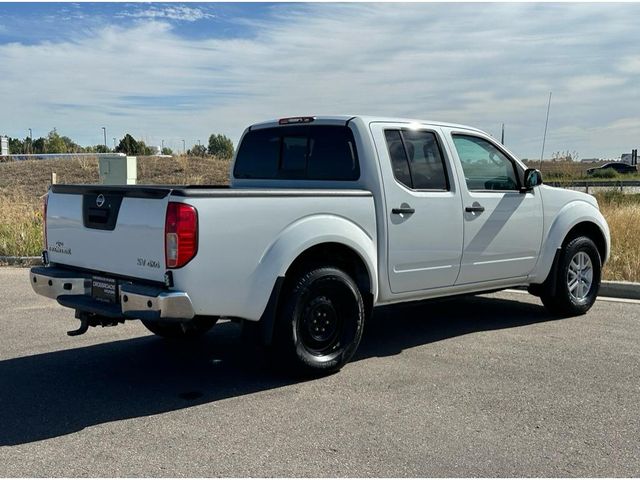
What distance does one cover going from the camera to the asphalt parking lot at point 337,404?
12.8 ft

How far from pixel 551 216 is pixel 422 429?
3617 millimetres

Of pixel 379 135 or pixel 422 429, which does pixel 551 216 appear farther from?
pixel 422 429

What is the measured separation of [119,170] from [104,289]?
8.64 meters

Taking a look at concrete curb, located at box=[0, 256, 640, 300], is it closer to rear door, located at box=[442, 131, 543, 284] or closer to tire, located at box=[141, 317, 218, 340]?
rear door, located at box=[442, 131, 543, 284]

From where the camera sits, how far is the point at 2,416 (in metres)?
4.59

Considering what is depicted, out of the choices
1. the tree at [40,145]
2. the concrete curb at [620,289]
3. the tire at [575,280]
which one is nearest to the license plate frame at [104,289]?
the tire at [575,280]

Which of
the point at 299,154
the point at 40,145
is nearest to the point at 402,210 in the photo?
the point at 299,154

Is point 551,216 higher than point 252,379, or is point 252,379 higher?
point 551,216

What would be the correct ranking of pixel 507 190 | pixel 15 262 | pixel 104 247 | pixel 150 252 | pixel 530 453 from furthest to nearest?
pixel 15 262 → pixel 507 190 → pixel 104 247 → pixel 150 252 → pixel 530 453

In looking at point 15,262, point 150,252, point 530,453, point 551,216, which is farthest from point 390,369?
point 15,262

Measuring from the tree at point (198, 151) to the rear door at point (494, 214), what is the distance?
21.2m

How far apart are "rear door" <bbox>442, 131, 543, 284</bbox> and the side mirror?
0.22ft

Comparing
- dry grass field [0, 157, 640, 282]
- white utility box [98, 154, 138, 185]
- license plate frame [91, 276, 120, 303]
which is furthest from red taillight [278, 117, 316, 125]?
white utility box [98, 154, 138, 185]

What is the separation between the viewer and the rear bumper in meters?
4.49
